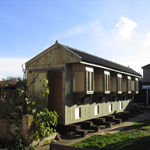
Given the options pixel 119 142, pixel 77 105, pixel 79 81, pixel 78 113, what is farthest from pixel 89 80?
pixel 119 142

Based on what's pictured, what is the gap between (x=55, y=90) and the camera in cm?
1187

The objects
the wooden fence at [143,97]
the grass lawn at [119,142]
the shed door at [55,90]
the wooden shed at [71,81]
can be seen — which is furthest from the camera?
the wooden fence at [143,97]

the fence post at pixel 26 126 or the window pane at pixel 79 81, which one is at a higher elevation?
the window pane at pixel 79 81

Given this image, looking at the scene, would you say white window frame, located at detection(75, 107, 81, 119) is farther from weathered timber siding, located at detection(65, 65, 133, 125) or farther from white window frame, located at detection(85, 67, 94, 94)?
white window frame, located at detection(85, 67, 94, 94)

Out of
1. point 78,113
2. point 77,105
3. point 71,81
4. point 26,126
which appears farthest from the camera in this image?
point 78,113

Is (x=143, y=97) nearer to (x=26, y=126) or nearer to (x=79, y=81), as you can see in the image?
(x=79, y=81)

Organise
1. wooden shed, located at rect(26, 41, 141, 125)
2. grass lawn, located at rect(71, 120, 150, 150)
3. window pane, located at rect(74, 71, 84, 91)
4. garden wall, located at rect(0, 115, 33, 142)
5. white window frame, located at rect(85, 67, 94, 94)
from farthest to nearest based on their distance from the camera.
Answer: window pane, located at rect(74, 71, 84, 91), white window frame, located at rect(85, 67, 94, 94), wooden shed, located at rect(26, 41, 141, 125), garden wall, located at rect(0, 115, 33, 142), grass lawn, located at rect(71, 120, 150, 150)

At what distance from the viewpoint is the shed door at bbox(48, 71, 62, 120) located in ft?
38.5

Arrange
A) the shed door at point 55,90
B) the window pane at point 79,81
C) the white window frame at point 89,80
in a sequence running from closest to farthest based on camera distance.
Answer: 1. the white window frame at point 89,80
2. the window pane at point 79,81
3. the shed door at point 55,90

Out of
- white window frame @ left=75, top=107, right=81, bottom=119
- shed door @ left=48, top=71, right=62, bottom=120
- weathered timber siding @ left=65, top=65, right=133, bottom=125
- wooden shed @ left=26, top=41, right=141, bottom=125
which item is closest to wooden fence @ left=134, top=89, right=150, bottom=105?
weathered timber siding @ left=65, top=65, right=133, bottom=125

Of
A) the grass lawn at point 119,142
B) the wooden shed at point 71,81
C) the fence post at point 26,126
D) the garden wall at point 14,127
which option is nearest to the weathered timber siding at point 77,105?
the wooden shed at point 71,81

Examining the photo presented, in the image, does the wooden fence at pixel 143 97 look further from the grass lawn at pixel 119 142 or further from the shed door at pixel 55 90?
the grass lawn at pixel 119 142

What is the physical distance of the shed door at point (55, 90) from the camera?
11.7 m

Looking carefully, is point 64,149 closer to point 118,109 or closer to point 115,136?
point 115,136
